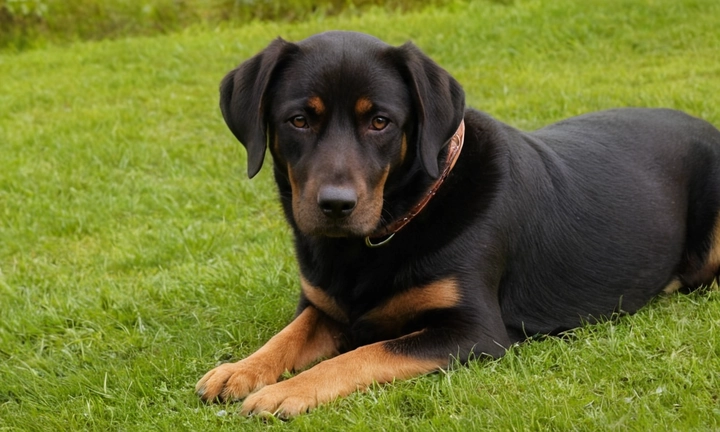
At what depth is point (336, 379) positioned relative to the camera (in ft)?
11.5

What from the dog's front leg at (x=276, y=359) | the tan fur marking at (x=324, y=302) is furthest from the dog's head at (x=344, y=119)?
the dog's front leg at (x=276, y=359)

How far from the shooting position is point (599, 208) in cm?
435

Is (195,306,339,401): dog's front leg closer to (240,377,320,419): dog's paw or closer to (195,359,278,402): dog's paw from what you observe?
(195,359,278,402): dog's paw

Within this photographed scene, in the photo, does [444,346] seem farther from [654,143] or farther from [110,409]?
[654,143]

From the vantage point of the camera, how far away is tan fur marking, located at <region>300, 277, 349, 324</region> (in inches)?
161

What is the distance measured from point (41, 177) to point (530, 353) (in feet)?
16.3

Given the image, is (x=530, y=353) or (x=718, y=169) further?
(x=718, y=169)

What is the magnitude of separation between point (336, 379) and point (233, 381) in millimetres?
465

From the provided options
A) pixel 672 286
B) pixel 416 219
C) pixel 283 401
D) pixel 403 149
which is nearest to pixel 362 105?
pixel 403 149

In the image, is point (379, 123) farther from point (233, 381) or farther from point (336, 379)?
point (233, 381)

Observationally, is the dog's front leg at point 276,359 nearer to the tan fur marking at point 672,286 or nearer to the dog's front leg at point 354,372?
the dog's front leg at point 354,372

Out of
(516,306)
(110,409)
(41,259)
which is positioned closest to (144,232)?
(41,259)

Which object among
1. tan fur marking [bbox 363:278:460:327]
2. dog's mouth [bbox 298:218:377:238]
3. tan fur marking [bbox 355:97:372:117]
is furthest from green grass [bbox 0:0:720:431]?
tan fur marking [bbox 355:97:372:117]

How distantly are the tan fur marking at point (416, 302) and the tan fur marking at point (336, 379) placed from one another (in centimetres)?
21
